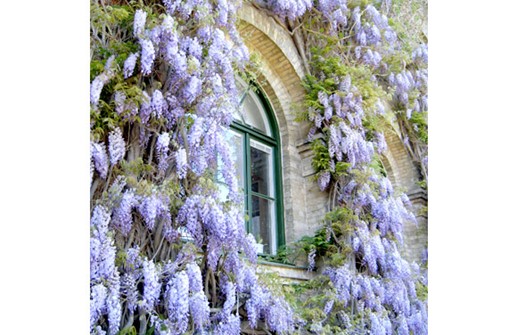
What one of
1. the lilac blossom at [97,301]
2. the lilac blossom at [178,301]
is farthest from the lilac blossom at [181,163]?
the lilac blossom at [97,301]

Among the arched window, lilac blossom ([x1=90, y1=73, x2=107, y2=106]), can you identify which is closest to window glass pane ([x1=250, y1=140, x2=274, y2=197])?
the arched window

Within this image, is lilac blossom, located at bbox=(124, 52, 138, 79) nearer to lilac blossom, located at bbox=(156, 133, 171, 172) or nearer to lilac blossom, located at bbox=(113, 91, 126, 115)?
lilac blossom, located at bbox=(113, 91, 126, 115)

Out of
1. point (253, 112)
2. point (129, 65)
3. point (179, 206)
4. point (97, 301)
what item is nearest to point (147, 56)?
point (129, 65)

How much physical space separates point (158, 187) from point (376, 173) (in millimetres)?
2695

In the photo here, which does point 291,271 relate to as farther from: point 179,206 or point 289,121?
point 179,206

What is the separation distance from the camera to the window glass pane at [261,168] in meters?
4.95

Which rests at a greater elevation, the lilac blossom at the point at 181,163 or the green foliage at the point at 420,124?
the green foliage at the point at 420,124

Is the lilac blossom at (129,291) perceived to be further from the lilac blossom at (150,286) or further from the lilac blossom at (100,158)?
the lilac blossom at (100,158)

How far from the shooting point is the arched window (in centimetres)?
477

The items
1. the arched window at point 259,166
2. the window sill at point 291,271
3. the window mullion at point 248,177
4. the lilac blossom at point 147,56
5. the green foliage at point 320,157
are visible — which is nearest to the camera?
the lilac blossom at point 147,56
